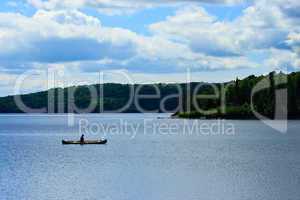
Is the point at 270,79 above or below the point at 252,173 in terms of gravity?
above

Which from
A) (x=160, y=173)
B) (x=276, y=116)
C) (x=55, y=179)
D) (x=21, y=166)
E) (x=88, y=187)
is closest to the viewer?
(x=88, y=187)

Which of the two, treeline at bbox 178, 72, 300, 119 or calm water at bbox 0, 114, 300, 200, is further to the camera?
treeline at bbox 178, 72, 300, 119

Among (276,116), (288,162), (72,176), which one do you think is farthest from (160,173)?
(276,116)

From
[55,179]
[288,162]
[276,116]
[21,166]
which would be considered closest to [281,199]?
[55,179]

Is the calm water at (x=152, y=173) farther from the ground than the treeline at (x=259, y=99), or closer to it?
closer to it

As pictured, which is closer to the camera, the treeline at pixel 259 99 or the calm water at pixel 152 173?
the calm water at pixel 152 173

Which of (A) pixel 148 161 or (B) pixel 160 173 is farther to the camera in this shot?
(A) pixel 148 161

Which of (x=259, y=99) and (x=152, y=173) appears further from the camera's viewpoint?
(x=259, y=99)

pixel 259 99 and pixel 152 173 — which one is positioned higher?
pixel 259 99

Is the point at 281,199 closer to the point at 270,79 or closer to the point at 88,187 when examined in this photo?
the point at 88,187

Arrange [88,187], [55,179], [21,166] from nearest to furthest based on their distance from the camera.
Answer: [88,187]
[55,179]
[21,166]

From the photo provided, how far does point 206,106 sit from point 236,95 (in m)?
9.76

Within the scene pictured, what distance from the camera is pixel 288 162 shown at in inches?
2495

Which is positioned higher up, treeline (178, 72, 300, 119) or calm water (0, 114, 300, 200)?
treeline (178, 72, 300, 119)
